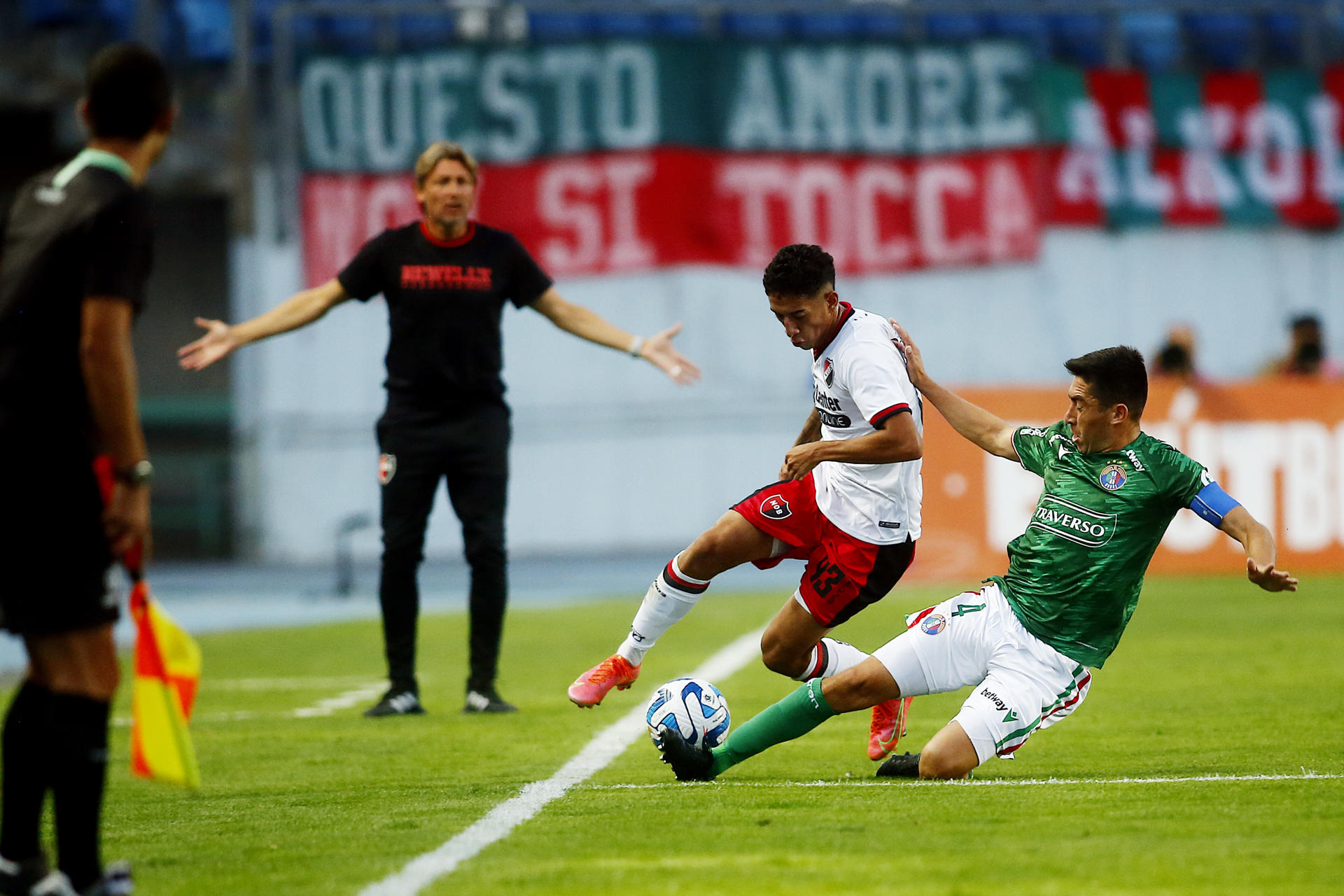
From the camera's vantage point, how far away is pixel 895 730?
5.81 m

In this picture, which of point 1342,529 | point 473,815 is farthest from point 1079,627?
point 1342,529

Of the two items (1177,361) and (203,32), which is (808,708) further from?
(203,32)

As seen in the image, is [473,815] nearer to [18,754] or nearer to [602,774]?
[602,774]

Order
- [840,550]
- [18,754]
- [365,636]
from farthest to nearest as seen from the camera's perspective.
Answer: [365,636], [840,550], [18,754]

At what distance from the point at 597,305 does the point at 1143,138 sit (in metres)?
6.73

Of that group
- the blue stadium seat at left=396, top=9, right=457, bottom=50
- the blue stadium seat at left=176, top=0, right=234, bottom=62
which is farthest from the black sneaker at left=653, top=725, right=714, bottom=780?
the blue stadium seat at left=176, top=0, right=234, bottom=62

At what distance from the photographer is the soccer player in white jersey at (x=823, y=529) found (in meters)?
5.78

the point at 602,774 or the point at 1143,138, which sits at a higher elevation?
the point at 1143,138

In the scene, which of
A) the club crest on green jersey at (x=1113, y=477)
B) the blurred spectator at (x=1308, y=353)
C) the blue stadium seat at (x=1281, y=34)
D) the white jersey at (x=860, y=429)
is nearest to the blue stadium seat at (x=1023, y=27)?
the blue stadium seat at (x=1281, y=34)

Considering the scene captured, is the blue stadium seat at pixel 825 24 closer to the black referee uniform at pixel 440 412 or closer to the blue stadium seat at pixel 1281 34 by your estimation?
the blue stadium seat at pixel 1281 34

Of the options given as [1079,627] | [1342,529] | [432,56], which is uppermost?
[432,56]

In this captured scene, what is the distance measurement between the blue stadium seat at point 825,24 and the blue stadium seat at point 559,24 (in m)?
2.50

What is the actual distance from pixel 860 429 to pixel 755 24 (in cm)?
1586

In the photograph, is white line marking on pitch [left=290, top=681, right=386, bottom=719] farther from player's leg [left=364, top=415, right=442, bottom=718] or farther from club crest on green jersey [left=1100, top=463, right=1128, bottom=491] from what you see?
club crest on green jersey [left=1100, top=463, right=1128, bottom=491]
